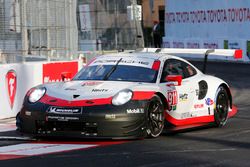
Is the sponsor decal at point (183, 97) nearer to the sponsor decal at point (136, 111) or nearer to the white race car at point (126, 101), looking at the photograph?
the white race car at point (126, 101)

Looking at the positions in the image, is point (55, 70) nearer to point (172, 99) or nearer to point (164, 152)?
point (172, 99)

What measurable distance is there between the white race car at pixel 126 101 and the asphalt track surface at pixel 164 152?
206 millimetres

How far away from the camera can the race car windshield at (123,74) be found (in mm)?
9468

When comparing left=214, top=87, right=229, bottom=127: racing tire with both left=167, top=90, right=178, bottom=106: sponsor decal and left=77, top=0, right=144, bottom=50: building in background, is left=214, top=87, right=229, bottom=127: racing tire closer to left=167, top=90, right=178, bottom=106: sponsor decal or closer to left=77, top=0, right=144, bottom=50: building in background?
left=167, top=90, right=178, bottom=106: sponsor decal

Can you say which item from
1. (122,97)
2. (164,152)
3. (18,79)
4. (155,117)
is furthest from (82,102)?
(18,79)

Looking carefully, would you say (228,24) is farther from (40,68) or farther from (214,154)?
(214,154)

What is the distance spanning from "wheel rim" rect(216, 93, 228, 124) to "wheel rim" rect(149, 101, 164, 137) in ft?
5.65

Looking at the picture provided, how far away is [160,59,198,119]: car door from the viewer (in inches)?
370

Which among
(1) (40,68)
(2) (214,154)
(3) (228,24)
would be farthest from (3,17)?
(3) (228,24)

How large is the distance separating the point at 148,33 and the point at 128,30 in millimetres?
20978

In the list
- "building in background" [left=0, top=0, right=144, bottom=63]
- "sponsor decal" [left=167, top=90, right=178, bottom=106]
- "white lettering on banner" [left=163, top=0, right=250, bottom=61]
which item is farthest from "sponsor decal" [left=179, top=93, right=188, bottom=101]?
"white lettering on banner" [left=163, top=0, right=250, bottom=61]

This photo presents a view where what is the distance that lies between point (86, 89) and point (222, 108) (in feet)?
9.06

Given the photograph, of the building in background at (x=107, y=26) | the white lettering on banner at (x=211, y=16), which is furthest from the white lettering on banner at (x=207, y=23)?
the building in background at (x=107, y=26)

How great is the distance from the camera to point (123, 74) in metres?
9.57
